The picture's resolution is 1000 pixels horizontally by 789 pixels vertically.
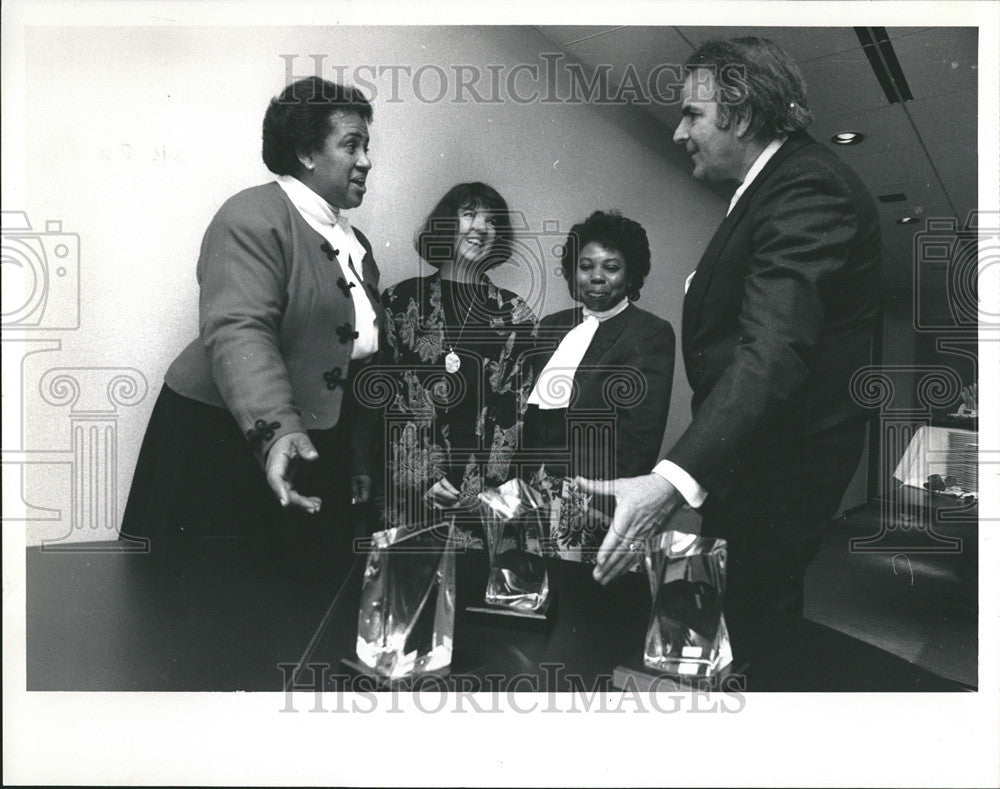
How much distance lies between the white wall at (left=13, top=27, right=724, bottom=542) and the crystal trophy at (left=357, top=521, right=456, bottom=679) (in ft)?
1.30

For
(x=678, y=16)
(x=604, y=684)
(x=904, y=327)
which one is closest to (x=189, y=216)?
(x=678, y=16)

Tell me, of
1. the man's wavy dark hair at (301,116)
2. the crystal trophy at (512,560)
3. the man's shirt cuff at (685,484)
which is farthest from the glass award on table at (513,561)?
the man's wavy dark hair at (301,116)

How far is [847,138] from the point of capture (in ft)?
3.64

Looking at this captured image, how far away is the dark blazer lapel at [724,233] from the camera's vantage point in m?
1.11

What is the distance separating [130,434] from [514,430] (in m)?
0.56

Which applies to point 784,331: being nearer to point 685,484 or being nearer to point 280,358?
point 685,484

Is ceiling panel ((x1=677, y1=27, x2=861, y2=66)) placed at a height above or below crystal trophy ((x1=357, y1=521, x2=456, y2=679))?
above

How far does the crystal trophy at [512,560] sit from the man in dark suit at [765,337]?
117 mm

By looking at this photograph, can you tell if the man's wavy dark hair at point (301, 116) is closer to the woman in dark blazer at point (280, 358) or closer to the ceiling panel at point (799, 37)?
the woman in dark blazer at point (280, 358)

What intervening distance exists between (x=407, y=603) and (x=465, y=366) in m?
0.35

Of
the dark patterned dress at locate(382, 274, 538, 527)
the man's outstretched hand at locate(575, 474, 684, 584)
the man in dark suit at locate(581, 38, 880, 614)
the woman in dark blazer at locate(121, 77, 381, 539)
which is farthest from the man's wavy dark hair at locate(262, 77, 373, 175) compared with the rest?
the man's outstretched hand at locate(575, 474, 684, 584)

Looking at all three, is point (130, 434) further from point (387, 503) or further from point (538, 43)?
point (538, 43)

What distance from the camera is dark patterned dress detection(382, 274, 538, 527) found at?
3.75 feet

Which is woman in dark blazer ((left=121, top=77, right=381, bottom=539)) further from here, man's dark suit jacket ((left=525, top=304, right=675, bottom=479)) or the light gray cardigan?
man's dark suit jacket ((left=525, top=304, right=675, bottom=479))
